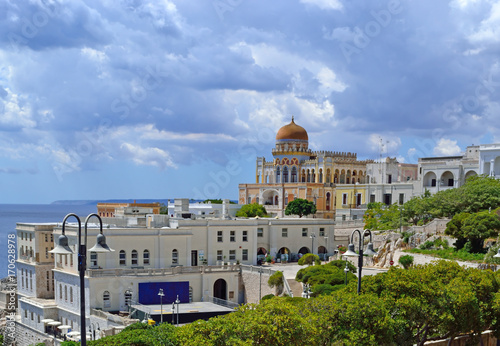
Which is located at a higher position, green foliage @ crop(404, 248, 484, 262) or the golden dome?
the golden dome

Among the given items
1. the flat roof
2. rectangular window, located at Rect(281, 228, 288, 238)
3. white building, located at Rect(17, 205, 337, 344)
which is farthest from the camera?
rectangular window, located at Rect(281, 228, 288, 238)

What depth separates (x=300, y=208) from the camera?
9194cm

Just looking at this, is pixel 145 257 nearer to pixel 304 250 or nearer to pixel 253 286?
pixel 253 286

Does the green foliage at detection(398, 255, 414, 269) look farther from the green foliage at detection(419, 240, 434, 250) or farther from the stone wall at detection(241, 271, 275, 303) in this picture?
the stone wall at detection(241, 271, 275, 303)

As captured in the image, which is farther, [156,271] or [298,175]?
[298,175]

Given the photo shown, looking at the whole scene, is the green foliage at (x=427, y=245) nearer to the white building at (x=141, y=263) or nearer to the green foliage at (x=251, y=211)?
the white building at (x=141, y=263)

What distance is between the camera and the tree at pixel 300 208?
91812 millimetres

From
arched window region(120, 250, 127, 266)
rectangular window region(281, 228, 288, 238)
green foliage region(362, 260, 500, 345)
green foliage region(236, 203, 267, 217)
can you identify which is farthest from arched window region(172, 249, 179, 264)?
green foliage region(236, 203, 267, 217)

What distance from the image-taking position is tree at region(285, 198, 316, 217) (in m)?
91.8

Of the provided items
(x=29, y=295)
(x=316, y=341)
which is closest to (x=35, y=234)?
(x=29, y=295)

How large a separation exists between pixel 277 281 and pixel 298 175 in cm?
5991

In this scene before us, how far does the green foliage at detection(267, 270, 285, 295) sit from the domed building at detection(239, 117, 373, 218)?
50.1 metres

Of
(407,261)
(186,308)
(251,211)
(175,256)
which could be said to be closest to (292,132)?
(251,211)

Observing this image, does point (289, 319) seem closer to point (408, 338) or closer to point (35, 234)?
point (408, 338)
